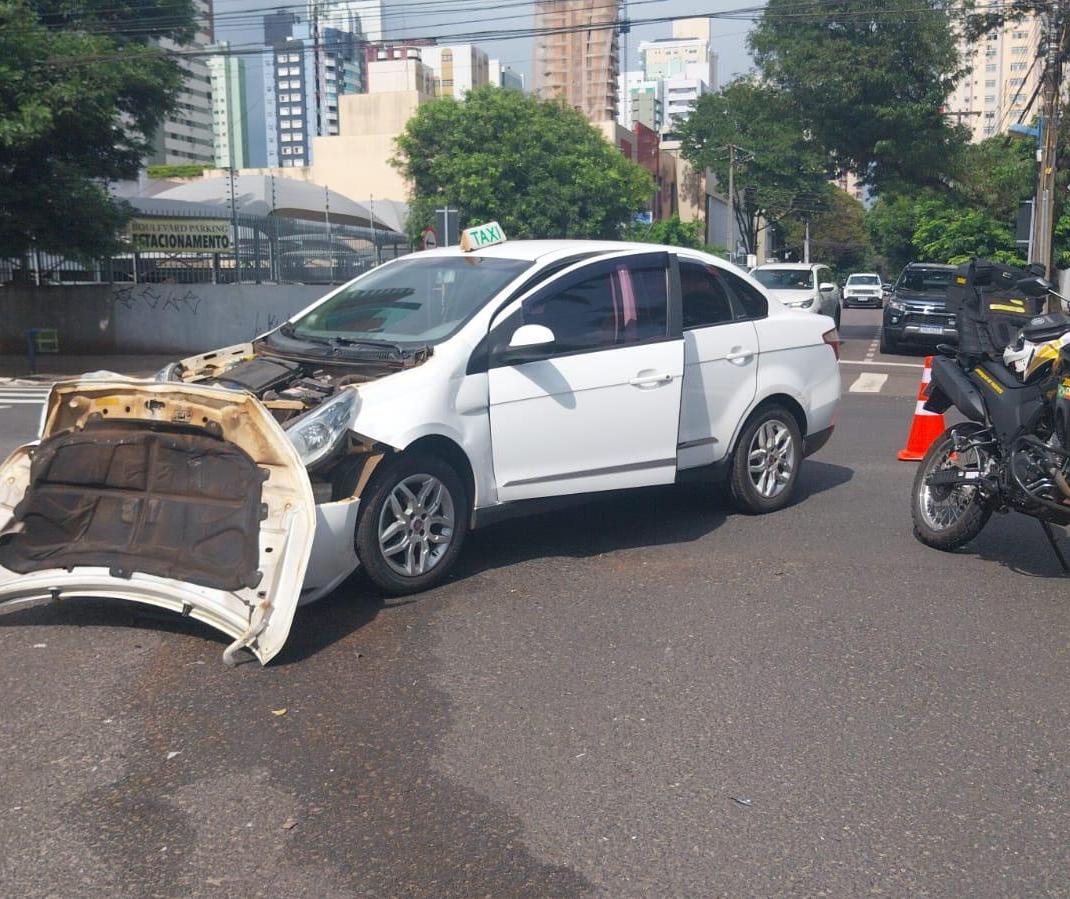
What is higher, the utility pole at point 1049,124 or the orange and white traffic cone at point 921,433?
the utility pole at point 1049,124

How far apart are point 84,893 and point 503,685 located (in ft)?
6.34

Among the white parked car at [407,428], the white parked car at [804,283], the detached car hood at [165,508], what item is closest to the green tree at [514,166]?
the white parked car at [804,283]

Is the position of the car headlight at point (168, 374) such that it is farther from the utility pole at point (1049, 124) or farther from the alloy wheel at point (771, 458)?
the utility pole at point (1049, 124)

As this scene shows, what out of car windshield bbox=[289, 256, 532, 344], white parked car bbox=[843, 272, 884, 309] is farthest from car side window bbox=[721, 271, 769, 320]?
white parked car bbox=[843, 272, 884, 309]

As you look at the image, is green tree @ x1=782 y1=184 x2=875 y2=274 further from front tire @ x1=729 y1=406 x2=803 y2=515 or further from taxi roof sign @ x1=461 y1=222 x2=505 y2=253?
taxi roof sign @ x1=461 y1=222 x2=505 y2=253

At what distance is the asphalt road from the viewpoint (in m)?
3.50

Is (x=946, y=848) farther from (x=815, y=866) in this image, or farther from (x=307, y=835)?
(x=307, y=835)

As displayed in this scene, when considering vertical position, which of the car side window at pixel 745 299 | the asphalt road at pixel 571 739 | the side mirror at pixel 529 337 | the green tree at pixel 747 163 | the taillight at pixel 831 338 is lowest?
the asphalt road at pixel 571 739

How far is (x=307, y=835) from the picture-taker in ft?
12.0

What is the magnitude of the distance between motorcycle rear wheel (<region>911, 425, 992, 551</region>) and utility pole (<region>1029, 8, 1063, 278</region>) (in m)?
19.7

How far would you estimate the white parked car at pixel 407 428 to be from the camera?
5254mm

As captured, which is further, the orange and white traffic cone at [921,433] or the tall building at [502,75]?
the tall building at [502,75]

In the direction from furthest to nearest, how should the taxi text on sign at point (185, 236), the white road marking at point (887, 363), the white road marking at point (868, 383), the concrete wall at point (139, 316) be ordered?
the taxi text on sign at point (185, 236) → the concrete wall at point (139, 316) → the white road marking at point (887, 363) → the white road marking at point (868, 383)

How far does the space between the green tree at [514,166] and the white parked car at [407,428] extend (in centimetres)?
4027
